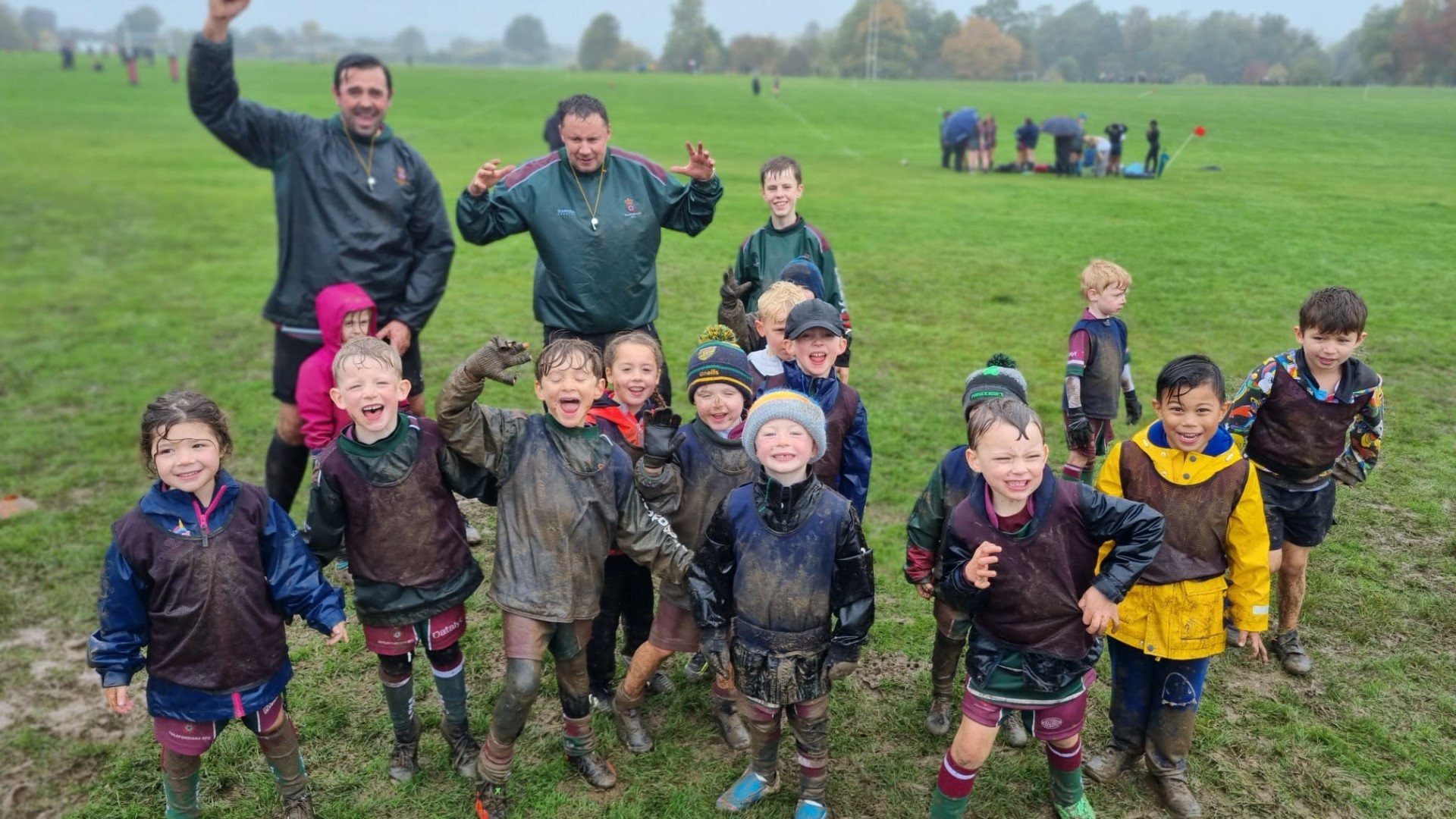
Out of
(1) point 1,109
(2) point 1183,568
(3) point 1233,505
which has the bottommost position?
(2) point 1183,568

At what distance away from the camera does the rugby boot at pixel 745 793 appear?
12.4 feet

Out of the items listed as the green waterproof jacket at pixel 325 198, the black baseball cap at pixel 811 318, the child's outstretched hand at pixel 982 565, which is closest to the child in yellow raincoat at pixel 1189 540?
the child's outstretched hand at pixel 982 565

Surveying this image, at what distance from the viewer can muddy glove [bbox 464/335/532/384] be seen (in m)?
3.29

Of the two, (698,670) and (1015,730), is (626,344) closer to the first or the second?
(698,670)

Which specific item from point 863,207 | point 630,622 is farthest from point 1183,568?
point 863,207

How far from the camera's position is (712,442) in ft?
12.7

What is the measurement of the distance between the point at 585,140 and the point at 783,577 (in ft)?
8.90

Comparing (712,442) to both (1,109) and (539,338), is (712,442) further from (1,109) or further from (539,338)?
(1,109)

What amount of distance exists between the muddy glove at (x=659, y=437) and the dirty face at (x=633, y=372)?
1.46 ft

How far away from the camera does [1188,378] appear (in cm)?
348

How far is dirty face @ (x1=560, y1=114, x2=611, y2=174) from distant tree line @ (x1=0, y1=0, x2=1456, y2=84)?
1317cm

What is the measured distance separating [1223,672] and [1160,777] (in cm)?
105

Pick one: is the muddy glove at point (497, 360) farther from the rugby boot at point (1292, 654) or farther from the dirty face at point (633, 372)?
the rugby boot at point (1292, 654)

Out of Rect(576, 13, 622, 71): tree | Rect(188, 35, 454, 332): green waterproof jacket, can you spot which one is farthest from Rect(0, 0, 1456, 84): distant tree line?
Rect(188, 35, 454, 332): green waterproof jacket
